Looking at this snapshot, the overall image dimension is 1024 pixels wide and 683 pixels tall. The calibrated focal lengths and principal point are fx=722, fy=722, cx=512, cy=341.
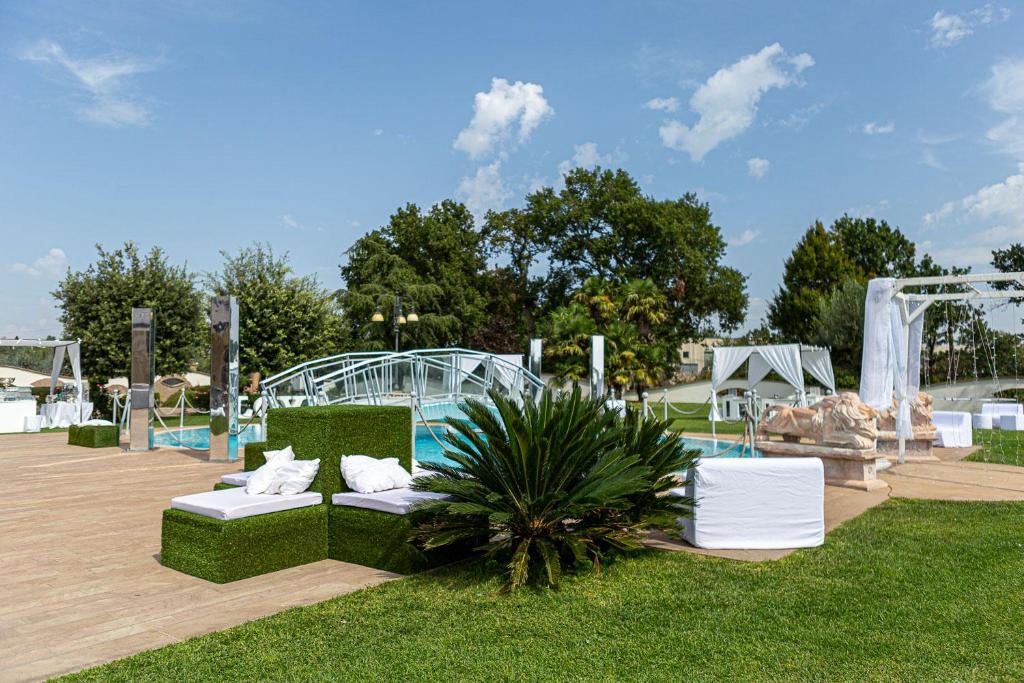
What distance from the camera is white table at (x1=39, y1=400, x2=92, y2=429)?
68.8ft

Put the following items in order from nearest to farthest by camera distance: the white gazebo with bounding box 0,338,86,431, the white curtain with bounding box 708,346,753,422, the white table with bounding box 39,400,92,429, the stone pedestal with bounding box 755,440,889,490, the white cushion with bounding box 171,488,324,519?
the white cushion with bounding box 171,488,324,519
the stone pedestal with bounding box 755,440,889,490
the white gazebo with bounding box 0,338,86,431
the white curtain with bounding box 708,346,753,422
the white table with bounding box 39,400,92,429

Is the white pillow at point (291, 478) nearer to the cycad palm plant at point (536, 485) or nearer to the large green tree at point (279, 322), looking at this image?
the cycad palm plant at point (536, 485)

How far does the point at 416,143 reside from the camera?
23438 mm

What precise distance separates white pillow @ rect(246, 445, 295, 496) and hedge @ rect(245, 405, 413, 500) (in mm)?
137

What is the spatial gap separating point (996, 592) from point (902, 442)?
7.51 meters

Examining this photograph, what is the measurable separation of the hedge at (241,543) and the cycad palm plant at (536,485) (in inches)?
38.3

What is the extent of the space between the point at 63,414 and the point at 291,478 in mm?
19547

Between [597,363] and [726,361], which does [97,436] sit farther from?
[726,361]

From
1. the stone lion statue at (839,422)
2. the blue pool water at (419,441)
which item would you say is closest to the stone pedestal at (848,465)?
the stone lion statue at (839,422)

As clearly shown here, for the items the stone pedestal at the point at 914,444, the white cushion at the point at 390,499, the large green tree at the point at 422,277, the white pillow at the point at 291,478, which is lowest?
the stone pedestal at the point at 914,444

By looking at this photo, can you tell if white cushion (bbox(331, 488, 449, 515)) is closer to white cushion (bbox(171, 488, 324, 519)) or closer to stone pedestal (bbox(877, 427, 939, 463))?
white cushion (bbox(171, 488, 324, 519))

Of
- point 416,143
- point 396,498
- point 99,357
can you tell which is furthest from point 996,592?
point 99,357

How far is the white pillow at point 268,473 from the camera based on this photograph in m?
5.56

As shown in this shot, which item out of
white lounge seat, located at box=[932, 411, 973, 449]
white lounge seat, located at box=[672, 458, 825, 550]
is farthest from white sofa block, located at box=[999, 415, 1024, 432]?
white lounge seat, located at box=[672, 458, 825, 550]
